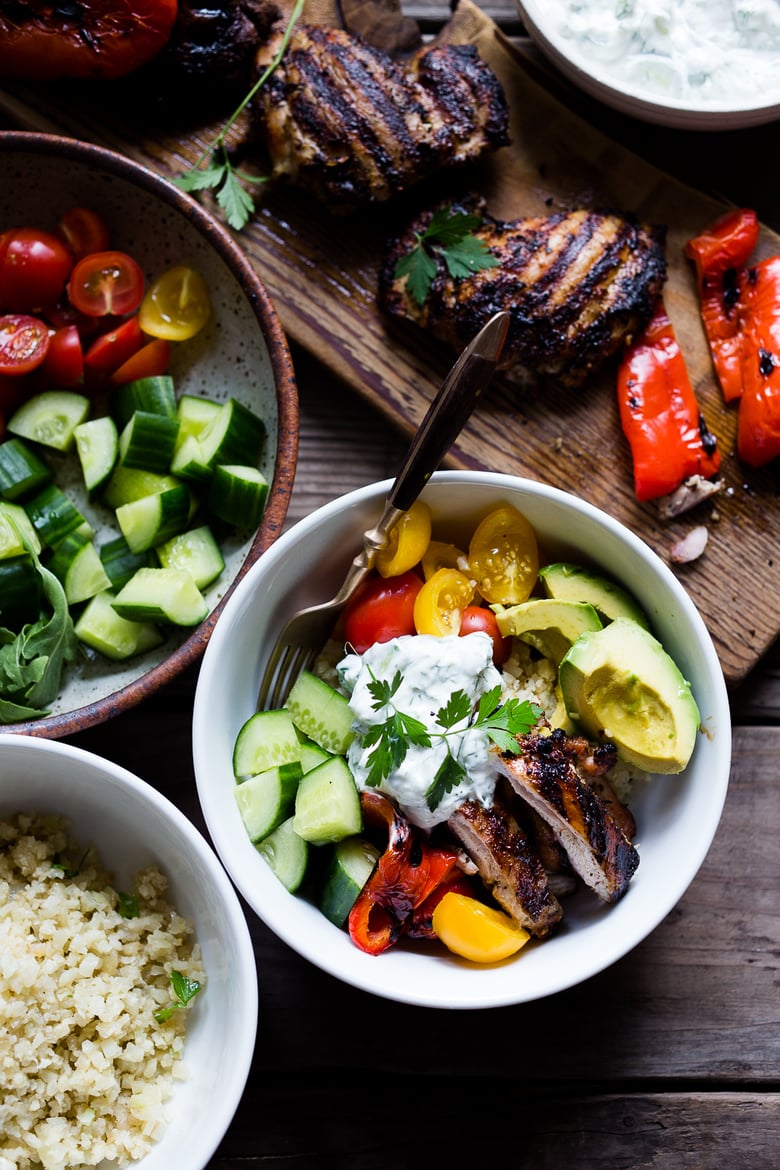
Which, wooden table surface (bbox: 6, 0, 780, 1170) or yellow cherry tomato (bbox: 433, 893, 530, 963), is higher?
yellow cherry tomato (bbox: 433, 893, 530, 963)

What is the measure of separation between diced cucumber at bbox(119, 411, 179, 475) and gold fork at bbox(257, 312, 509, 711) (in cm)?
56

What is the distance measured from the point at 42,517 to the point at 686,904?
191cm

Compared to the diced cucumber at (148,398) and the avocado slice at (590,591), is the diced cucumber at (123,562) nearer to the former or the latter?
the diced cucumber at (148,398)

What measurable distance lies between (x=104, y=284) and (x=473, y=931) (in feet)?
5.91

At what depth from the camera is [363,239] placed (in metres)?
2.71

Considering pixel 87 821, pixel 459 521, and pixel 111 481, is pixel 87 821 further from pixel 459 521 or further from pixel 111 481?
pixel 459 521

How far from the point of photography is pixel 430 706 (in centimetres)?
210

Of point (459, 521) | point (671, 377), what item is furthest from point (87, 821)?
point (671, 377)

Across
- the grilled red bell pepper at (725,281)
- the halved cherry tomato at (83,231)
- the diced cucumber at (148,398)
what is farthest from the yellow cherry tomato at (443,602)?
the halved cherry tomato at (83,231)

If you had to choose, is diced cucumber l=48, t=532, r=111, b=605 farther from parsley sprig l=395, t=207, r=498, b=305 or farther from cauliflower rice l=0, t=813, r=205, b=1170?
parsley sprig l=395, t=207, r=498, b=305

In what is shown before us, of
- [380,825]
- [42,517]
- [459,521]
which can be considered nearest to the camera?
[380,825]

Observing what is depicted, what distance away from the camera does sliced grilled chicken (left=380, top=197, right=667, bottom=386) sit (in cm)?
254

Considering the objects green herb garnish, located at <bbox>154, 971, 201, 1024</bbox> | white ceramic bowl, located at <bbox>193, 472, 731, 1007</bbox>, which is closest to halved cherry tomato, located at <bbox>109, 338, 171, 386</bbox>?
white ceramic bowl, located at <bbox>193, 472, 731, 1007</bbox>

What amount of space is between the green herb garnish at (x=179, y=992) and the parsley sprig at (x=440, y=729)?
1.91ft
